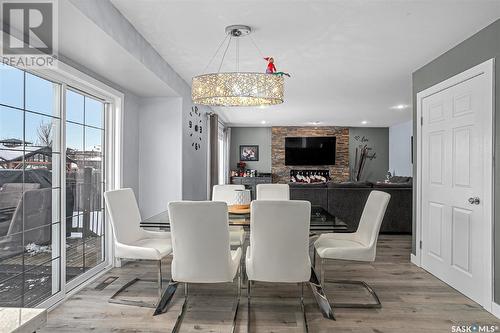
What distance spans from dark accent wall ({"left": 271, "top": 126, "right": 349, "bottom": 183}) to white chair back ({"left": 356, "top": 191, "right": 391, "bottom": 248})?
7041 mm

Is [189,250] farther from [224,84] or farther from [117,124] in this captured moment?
[117,124]

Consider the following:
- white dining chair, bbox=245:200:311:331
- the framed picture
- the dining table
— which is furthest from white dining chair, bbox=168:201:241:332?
the framed picture

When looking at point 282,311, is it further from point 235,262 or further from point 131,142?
point 131,142

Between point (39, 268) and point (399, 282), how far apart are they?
333cm

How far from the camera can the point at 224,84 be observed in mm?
2943

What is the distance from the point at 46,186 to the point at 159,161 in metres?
1.87

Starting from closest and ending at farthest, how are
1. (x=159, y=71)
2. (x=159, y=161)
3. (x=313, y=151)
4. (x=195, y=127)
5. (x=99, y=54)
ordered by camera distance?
(x=99, y=54), (x=159, y=71), (x=159, y=161), (x=195, y=127), (x=313, y=151)

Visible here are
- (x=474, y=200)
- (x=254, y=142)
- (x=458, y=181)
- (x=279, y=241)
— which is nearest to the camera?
(x=279, y=241)

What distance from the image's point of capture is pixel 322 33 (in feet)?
10.2

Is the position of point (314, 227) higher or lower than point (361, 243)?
higher

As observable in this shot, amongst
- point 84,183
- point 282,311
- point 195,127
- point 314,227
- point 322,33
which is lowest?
point 282,311

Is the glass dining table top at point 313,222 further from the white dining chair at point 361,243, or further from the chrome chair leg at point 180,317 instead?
the chrome chair leg at point 180,317

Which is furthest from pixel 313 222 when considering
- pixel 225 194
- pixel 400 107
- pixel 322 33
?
pixel 400 107

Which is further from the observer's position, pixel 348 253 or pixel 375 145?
pixel 375 145
